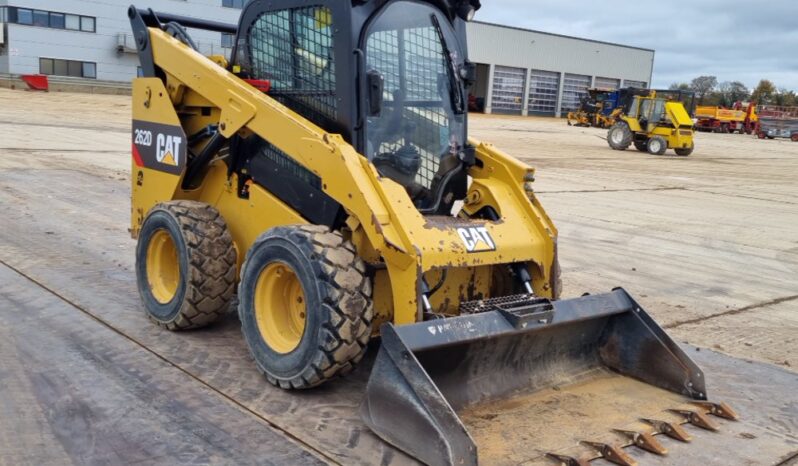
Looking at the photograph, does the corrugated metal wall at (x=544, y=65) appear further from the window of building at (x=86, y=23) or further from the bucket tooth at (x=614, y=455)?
the bucket tooth at (x=614, y=455)

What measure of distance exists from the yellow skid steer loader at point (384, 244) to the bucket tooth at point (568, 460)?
19mm

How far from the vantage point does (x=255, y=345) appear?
4.51 metres

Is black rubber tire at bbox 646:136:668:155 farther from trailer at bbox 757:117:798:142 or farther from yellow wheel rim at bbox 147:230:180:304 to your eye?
yellow wheel rim at bbox 147:230:180:304

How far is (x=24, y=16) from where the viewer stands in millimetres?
47375

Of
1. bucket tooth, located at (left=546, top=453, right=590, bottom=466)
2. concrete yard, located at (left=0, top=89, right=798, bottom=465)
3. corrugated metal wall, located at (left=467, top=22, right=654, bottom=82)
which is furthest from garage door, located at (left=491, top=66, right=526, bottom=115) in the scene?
bucket tooth, located at (left=546, top=453, right=590, bottom=466)

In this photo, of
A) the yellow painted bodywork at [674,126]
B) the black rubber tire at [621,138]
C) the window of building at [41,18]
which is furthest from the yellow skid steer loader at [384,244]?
the window of building at [41,18]

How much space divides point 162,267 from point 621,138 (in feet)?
91.4

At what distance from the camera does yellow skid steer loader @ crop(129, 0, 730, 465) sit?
3963 millimetres

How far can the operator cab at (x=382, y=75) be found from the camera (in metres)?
4.59

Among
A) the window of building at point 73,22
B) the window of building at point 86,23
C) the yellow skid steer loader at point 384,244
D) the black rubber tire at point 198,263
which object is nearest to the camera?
the yellow skid steer loader at point 384,244

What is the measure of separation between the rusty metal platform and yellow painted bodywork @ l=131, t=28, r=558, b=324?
0.68 metres

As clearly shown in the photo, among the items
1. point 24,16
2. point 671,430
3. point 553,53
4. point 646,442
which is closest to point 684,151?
point 671,430

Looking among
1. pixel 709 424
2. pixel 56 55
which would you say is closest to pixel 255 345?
pixel 709 424

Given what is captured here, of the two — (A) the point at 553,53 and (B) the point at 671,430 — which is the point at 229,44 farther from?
(A) the point at 553,53
